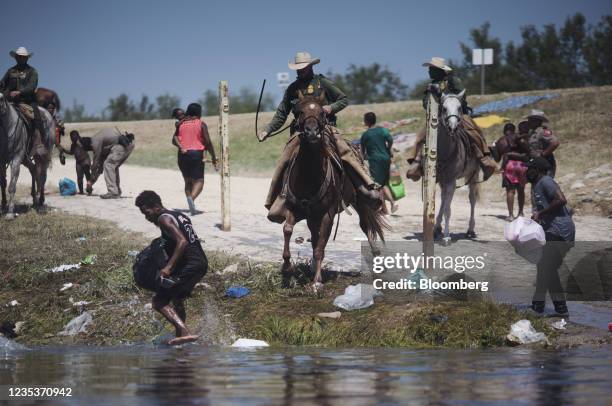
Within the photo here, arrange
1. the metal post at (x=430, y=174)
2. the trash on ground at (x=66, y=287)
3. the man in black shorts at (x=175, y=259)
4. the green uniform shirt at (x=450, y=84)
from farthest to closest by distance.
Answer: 1. the green uniform shirt at (x=450, y=84)
2. the trash on ground at (x=66, y=287)
3. the metal post at (x=430, y=174)
4. the man in black shorts at (x=175, y=259)

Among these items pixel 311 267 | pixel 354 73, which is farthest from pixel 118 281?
pixel 354 73

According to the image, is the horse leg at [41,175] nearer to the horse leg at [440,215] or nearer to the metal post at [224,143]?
the metal post at [224,143]

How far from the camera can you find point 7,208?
66.4 ft

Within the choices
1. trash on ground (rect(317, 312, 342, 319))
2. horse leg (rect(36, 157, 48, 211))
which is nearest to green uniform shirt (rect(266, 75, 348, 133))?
trash on ground (rect(317, 312, 342, 319))

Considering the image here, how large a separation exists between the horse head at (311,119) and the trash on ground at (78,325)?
11.1ft

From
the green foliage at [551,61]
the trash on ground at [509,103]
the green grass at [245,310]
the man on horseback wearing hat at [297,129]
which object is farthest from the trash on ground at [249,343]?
the green foliage at [551,61]

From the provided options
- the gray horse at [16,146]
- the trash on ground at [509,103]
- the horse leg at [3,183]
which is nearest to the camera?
the gray horse at [16,146]

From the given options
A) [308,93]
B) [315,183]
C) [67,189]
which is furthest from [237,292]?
[67,189]

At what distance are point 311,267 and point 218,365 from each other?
15.0 ft

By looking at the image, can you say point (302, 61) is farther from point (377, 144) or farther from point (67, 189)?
point (67, 189)

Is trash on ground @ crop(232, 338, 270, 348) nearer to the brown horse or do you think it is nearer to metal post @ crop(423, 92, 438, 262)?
the brown horse

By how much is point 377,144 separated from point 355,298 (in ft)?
22.8

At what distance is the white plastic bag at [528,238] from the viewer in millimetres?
11320

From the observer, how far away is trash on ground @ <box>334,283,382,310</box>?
1170 cm
